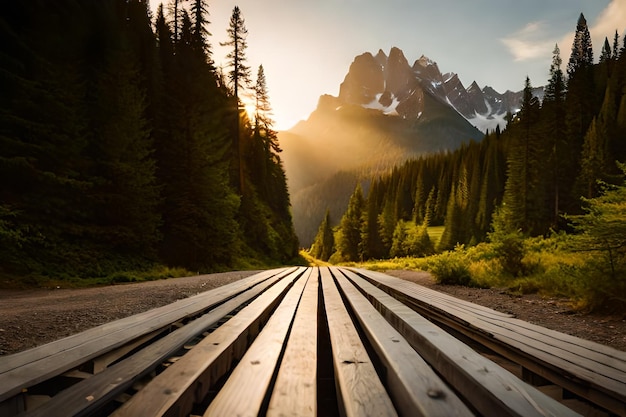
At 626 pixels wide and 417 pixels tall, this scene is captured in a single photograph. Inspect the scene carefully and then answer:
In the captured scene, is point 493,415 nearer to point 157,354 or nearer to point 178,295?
point 157,354

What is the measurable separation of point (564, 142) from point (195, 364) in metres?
51.5

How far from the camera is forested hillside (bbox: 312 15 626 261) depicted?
122ft

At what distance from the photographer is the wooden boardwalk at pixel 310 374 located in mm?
1251

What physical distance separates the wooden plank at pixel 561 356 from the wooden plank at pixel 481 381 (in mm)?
395

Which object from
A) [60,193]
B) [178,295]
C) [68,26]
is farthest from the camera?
[68,26]

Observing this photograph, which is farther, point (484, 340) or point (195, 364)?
point (484, 340)

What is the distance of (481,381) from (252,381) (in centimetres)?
104

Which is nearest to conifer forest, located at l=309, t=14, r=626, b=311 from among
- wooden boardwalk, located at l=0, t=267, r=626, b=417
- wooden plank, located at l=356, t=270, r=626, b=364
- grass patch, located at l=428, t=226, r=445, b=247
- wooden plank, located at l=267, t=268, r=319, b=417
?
grass patch, located at l=428, t=226, r=445, b=247

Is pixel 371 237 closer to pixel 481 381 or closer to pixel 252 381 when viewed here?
pixel 481 381

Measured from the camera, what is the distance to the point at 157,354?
1881 mm

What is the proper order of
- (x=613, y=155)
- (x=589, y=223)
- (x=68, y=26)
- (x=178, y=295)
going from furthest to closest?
(x=613, y=155) < (x=68, y=26) < (x=178, y=295) < (x=589, y=223)

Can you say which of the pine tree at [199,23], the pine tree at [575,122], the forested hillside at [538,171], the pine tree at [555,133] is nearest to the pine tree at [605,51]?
the forested hillside at [538,171]

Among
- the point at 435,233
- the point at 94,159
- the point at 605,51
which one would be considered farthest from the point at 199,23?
the point at 605,51

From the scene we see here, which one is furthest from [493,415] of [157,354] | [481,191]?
[481,191]
